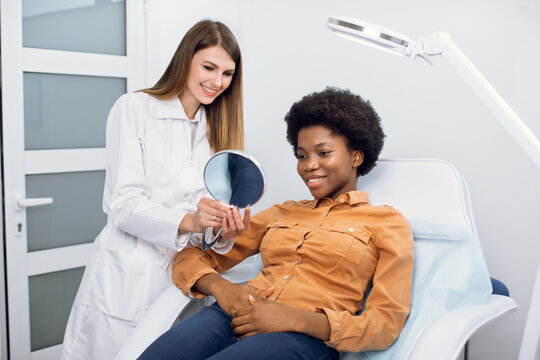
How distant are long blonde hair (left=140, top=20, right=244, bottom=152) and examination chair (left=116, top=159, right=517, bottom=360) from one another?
1.40 ft

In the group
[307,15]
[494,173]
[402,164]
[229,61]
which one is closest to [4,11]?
[229,61]

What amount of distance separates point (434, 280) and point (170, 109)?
86 cm

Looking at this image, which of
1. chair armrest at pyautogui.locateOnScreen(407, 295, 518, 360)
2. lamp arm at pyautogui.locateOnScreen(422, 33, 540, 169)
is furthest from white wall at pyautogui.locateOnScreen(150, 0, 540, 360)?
lamp arm at pyautogui.locateOnScreen(422, 33, 540, 169)

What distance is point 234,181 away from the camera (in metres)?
1.14

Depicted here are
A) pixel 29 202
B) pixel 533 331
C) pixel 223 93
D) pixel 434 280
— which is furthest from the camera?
pixel 29 202

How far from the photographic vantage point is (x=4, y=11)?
6.05 ft

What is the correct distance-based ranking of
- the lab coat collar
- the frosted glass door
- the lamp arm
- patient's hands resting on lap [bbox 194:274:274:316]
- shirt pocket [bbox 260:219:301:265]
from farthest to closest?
the frosted glass door
the lab coat collar
shirt pocket [bbox 260:219:301:265]
patient's hands resting on lap [bbox 194:274:274:316]
the lamp arm

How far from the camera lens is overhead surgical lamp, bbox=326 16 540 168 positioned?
2.99 feet

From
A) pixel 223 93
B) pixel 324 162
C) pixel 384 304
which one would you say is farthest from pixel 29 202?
pixel 384 304

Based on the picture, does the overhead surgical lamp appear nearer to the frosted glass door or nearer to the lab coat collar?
the lab coat collar

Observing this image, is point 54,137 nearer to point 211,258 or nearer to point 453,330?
point 211,258

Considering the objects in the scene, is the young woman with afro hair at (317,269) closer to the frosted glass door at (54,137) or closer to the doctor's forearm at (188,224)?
the doctor's forearm at (188,224)

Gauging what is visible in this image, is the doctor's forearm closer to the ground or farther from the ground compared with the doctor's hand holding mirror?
closer to the ground

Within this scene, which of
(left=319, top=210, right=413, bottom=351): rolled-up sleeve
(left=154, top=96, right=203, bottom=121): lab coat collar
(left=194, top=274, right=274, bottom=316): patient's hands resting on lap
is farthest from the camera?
(left=154, top=96, right=203, bottom=121): lab coat collar
